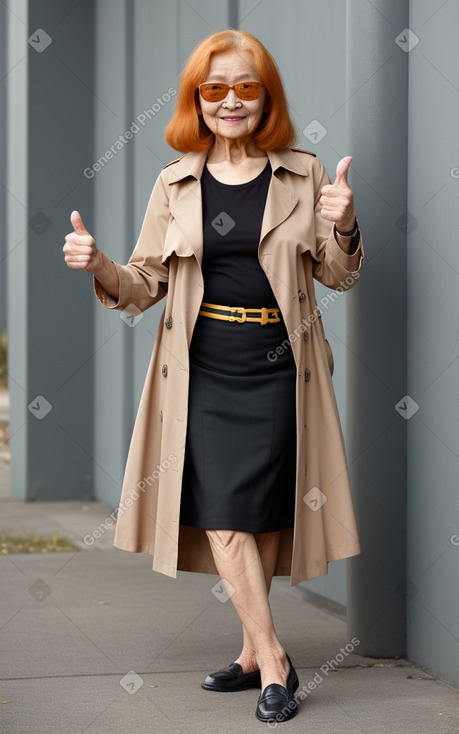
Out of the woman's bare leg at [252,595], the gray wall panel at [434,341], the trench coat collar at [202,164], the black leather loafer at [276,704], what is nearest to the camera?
the black leather loafer at [276,704]

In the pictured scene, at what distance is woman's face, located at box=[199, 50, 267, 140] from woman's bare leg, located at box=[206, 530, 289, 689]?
4.30 feet

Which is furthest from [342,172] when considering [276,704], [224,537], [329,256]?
[276,704]

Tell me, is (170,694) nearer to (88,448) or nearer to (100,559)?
(100,559)

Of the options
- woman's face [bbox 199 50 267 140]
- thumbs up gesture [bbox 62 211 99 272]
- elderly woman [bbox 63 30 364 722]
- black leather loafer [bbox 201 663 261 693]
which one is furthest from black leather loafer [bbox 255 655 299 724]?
woman's face [bbox 199 50 267 140]

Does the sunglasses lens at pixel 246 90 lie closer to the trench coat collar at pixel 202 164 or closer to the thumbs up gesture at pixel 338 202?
A: the trench coat collar at pixel 202 164

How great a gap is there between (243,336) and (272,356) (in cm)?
12

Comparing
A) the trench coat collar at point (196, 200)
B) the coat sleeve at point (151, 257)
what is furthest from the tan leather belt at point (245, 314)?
the coat sleeve at point (151, 257)

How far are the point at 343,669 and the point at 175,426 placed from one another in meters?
1.13

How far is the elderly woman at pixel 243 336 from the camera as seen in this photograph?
13.2ft

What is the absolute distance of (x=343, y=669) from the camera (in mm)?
4512

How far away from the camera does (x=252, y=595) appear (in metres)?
3.99

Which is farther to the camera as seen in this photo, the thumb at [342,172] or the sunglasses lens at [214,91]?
the sunglasses lens at [214,91]

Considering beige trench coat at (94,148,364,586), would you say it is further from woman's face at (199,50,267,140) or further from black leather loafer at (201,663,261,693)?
black leather loafer at (201,663,261,693)

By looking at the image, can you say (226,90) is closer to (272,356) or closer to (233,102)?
(233,102)
